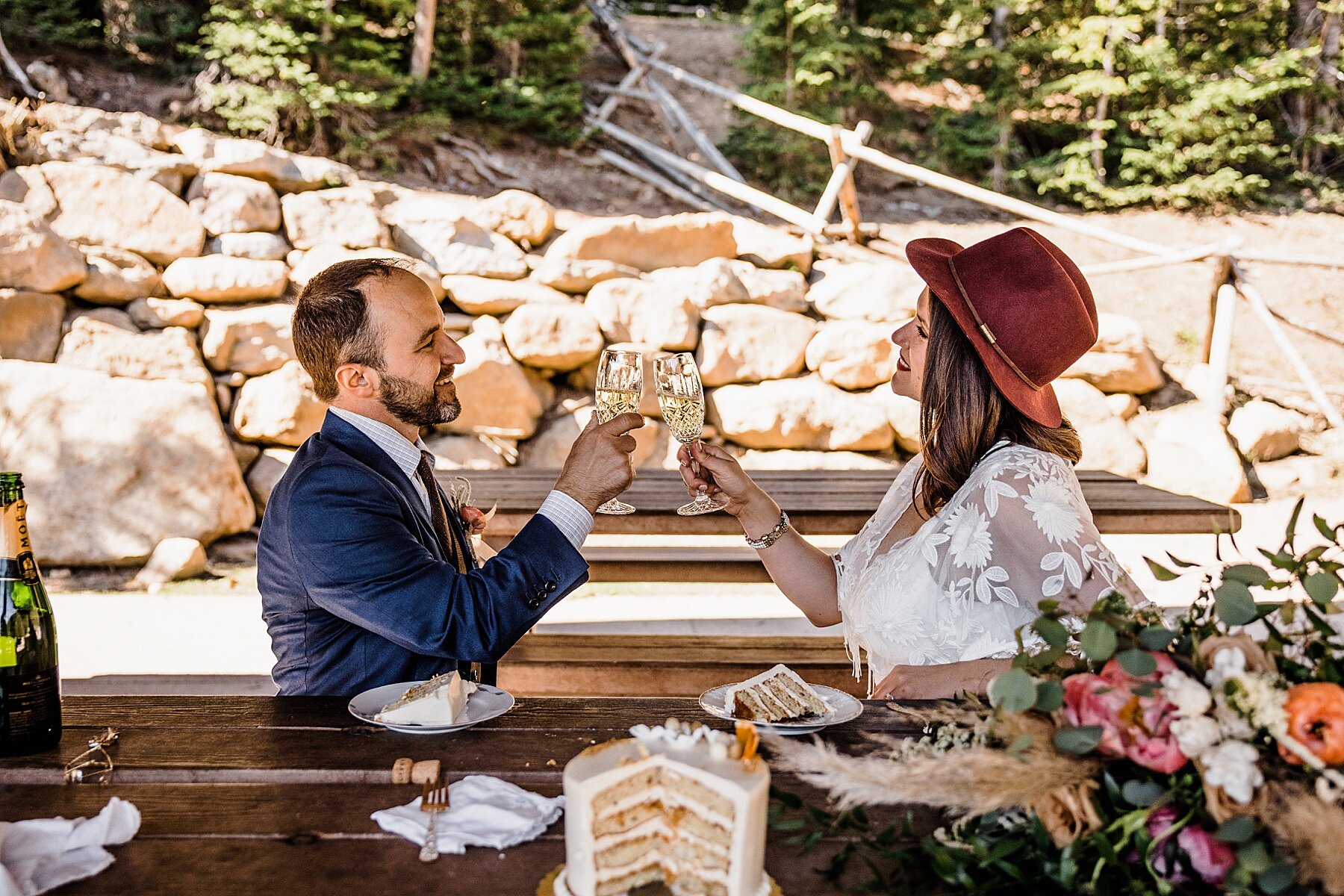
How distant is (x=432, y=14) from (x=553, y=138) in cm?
181

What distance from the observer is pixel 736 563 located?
404 centimetres

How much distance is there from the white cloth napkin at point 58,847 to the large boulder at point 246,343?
6066 millimetres

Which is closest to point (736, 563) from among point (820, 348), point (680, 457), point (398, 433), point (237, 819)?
point (680, 457)

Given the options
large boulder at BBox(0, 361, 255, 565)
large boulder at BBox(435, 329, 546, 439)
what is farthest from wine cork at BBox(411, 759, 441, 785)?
large boulder at BBox(435, 329, 546, 439)

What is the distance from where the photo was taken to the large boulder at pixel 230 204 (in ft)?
25.4

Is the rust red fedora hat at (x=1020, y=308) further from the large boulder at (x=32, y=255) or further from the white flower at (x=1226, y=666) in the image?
the large boulder at (x=32, y=255)

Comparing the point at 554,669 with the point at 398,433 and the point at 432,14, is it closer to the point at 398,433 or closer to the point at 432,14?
the point at 398,433

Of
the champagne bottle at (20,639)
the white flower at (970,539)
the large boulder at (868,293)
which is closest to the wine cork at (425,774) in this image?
the champagne bottle at (20,639)

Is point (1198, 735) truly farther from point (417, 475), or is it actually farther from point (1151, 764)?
point (417, 475)

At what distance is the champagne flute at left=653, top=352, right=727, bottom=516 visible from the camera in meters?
A: 2.37

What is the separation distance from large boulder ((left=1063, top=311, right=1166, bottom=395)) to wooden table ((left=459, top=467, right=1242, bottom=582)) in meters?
3.66

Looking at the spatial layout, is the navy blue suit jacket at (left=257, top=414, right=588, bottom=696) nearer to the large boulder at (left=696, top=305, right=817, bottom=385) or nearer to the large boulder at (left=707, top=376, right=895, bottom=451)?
the large boulder at (left=707, top=376, right=895, bottom=451)

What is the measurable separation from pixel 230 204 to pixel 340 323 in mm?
6033

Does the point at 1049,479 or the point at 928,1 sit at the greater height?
the point at 928,1
